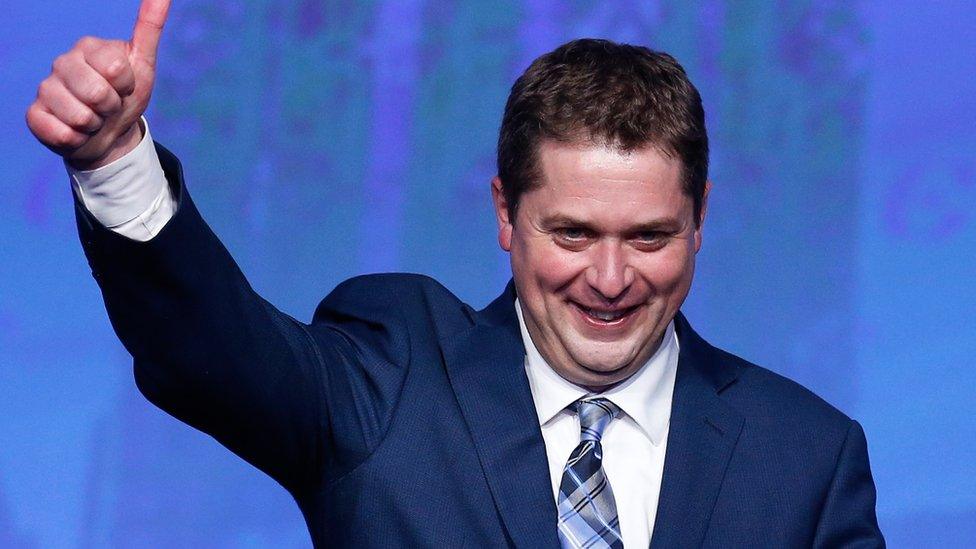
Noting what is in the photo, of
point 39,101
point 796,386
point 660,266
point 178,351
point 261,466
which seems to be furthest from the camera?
point 796,386

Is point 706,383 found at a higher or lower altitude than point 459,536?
higher

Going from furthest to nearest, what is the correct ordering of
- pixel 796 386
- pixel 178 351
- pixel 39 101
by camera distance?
pixel 796 386 < pixel 178 351 < pixel 39 101

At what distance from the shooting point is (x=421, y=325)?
2109mm

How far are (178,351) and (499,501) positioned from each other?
460 millimetres

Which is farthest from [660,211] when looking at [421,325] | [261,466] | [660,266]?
[261,466]

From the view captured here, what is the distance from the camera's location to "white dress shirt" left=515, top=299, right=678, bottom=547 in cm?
203

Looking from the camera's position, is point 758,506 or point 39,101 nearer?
point 39,101

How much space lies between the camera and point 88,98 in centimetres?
149

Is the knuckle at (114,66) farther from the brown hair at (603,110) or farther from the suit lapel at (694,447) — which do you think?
the suit lapel at (694,447)

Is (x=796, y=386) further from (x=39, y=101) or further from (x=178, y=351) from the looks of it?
(x=39, y=101)

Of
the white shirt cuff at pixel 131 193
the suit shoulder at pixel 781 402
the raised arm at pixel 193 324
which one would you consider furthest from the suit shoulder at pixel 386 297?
the white shirt cuff at pixel 131 193

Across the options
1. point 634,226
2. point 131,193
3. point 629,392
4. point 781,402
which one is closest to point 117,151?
point 131,193

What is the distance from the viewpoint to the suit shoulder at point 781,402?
7.02 feet

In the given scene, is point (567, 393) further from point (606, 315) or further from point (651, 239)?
point (651, 239)
